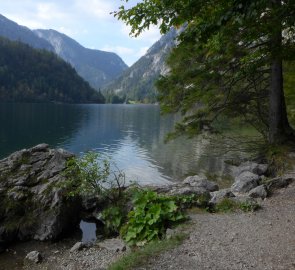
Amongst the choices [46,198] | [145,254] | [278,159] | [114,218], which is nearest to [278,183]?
[278,159]

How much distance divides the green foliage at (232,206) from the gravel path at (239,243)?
27 cm

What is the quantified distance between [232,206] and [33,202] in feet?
25.1

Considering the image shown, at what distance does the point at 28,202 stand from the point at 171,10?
9.09 metres

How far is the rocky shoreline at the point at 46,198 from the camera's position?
12289 mm

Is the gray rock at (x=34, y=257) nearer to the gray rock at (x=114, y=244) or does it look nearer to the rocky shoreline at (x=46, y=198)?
the rocky shoreline at (x=46, y=198)

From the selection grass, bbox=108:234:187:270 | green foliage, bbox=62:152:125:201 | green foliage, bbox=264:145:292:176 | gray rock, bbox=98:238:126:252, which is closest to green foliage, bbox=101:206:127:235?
gray rock, bbox=98:238:126:252

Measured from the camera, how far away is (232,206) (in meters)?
11.3

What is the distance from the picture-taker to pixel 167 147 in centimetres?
3875

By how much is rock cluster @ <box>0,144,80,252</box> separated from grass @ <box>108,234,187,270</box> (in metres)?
5.32

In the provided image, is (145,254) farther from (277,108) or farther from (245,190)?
(277,108)

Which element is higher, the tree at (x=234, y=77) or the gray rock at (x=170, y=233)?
the tree at (x=234, y=77)

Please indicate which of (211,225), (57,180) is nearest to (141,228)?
(211,225)

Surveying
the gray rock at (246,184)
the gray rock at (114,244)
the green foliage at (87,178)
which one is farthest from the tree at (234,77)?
the gray rock at (114,244)

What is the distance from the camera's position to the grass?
768 centimetres
